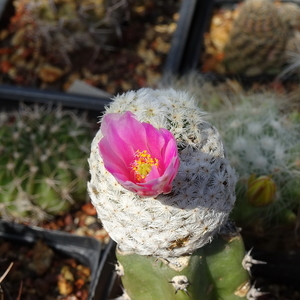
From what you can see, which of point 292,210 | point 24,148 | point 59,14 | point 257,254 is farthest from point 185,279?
point 59,14

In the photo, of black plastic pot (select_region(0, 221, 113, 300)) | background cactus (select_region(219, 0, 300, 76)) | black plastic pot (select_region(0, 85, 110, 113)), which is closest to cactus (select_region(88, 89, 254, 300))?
black plastic pot (select_region(0, 221, 113, 300))

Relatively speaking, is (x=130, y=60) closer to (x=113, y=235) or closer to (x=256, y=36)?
(x=256, y=36)

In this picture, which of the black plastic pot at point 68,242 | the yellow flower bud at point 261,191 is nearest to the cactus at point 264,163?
the yellow flower bud at point 261,191

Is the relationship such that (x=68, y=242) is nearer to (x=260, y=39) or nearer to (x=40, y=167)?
(x=40, y=167)

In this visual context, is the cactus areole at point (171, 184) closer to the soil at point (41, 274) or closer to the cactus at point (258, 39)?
the soil at point (41, 274)

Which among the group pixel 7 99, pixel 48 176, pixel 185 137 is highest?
pixel 185 137

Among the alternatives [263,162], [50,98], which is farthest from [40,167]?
[263,162]
